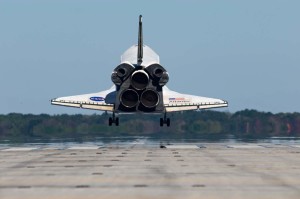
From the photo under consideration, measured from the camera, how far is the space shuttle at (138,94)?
62.5 metres

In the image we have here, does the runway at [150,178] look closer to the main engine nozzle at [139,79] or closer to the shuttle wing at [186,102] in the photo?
the main engine nozzle at [139,79]

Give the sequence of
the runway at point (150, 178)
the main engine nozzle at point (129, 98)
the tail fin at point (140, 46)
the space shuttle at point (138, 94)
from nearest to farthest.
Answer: the runway at point (150, 178), the space shuttle at point (138, 94), the main engine nozzle at point (129, 98), the tail fin at point (140, 46)

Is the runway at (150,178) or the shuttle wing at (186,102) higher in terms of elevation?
the shuttle wing at (186,102)

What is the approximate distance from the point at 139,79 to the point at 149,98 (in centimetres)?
285

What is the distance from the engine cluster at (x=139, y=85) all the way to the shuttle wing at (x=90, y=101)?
7.71 m

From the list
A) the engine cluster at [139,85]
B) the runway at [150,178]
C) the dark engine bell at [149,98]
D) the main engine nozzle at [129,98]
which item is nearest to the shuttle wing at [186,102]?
the engine cluster at [139,85]

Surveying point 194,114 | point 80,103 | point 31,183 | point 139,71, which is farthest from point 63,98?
point 31,183

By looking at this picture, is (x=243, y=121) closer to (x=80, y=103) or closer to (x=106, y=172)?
(x=80, y=103)

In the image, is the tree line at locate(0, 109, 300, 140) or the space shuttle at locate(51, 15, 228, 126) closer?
the space shuttle at locate(51, 15, 228, 126)

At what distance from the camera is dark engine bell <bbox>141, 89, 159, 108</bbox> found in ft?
209

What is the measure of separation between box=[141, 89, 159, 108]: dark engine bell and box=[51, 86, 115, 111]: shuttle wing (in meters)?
9.06

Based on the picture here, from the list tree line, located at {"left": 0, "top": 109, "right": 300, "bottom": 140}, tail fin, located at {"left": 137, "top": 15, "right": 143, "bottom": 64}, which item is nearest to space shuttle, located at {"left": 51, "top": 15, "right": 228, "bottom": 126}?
tail fin, located at {"left": 137, "top": 15, "right": 143, "bottom": 64}

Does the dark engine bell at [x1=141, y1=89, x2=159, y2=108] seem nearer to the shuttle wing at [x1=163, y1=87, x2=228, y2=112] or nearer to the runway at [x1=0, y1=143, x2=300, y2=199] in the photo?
the shuttle wing at [x1=163, y1=87, x2=228, y2=112]

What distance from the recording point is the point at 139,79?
6222cm
